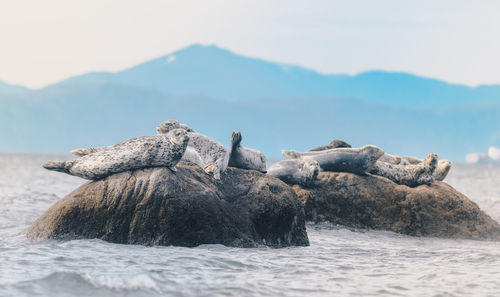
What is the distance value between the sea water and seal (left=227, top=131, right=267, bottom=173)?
6.90 ft

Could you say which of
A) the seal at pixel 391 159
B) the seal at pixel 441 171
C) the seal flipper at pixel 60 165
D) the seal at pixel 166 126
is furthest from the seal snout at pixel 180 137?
the seal at pixel 441 171

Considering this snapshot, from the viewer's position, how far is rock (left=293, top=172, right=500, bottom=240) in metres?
13.9

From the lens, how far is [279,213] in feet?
36.5

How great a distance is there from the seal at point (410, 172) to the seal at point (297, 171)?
163 centimetres

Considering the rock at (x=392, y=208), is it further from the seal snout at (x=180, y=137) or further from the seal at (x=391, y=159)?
the seal snout at (x=180, y=137)

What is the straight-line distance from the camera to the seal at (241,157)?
1212 cm

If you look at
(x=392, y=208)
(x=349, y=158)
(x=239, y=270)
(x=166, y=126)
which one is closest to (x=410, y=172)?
(x=392, y=208)

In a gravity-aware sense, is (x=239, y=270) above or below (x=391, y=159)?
below

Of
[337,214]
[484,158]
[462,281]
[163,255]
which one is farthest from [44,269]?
[484,158]

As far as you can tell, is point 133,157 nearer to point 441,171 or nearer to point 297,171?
point 297,171

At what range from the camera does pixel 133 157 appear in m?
10.5

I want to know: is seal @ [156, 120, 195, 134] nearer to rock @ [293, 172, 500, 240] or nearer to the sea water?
the sea water

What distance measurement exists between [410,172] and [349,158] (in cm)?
156

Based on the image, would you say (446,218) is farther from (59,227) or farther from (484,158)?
(484,158)
